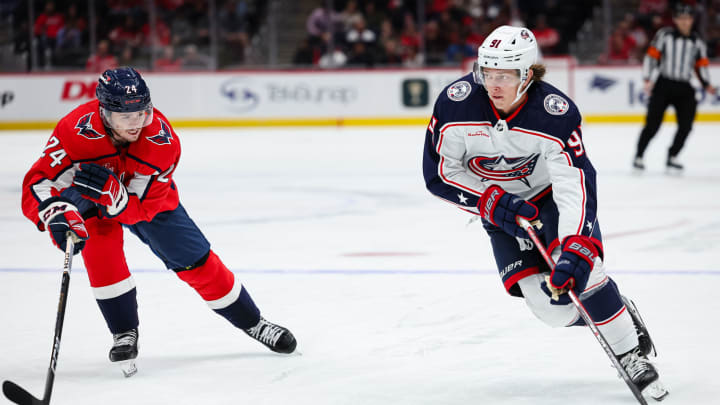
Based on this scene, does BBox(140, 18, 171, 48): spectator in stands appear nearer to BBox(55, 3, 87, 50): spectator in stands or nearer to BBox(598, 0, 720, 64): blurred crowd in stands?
BBox(55, 3, 87, 50): spectator in stands

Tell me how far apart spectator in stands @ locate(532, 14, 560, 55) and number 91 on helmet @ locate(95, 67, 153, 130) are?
11.2 m

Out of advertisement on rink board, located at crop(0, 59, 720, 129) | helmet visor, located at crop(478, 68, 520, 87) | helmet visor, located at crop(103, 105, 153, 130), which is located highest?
helmet visor, located at crop(478, 68, 520, 87)

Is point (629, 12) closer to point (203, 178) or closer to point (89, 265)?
point (203, 178)

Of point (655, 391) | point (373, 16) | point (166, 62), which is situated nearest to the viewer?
point (655, 391)

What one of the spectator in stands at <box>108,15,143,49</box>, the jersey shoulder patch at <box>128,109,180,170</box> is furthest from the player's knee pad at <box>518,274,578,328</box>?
the spectator in stands at <box>108,15,143,49</box>

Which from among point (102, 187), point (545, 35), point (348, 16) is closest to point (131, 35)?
point (348, 16)

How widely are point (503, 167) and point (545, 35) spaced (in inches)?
435

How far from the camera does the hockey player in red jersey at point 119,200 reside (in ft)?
8.93

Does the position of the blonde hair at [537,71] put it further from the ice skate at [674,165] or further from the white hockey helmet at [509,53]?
the ice skate at [674,165]

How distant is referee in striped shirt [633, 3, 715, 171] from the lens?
26.2 ft

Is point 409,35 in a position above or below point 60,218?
below

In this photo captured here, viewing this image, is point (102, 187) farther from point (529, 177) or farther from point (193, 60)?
point (193, 60)

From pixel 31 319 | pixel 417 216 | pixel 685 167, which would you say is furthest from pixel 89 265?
pixel 685 167

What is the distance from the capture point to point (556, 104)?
8.77 feet
